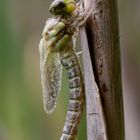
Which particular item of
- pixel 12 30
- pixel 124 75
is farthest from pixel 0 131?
pixel 124 75

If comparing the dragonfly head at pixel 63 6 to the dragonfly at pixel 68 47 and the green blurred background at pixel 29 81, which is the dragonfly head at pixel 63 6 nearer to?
the dragonfly at pixel 68 47

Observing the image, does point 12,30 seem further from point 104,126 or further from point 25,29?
point 104,126

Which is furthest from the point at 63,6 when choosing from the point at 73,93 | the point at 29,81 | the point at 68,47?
the point at 29,81

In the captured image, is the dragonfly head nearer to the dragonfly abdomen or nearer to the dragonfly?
the dragonfly

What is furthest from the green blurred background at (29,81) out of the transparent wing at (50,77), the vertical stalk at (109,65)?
the vertical stalk at (109,65)

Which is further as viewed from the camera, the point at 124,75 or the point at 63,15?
the point at 124,75

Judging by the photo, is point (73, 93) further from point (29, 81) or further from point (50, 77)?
point (29, 81)

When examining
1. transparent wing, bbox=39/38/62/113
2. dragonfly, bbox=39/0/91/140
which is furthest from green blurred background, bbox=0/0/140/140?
dragonfly, bbox=39/0/91/140
